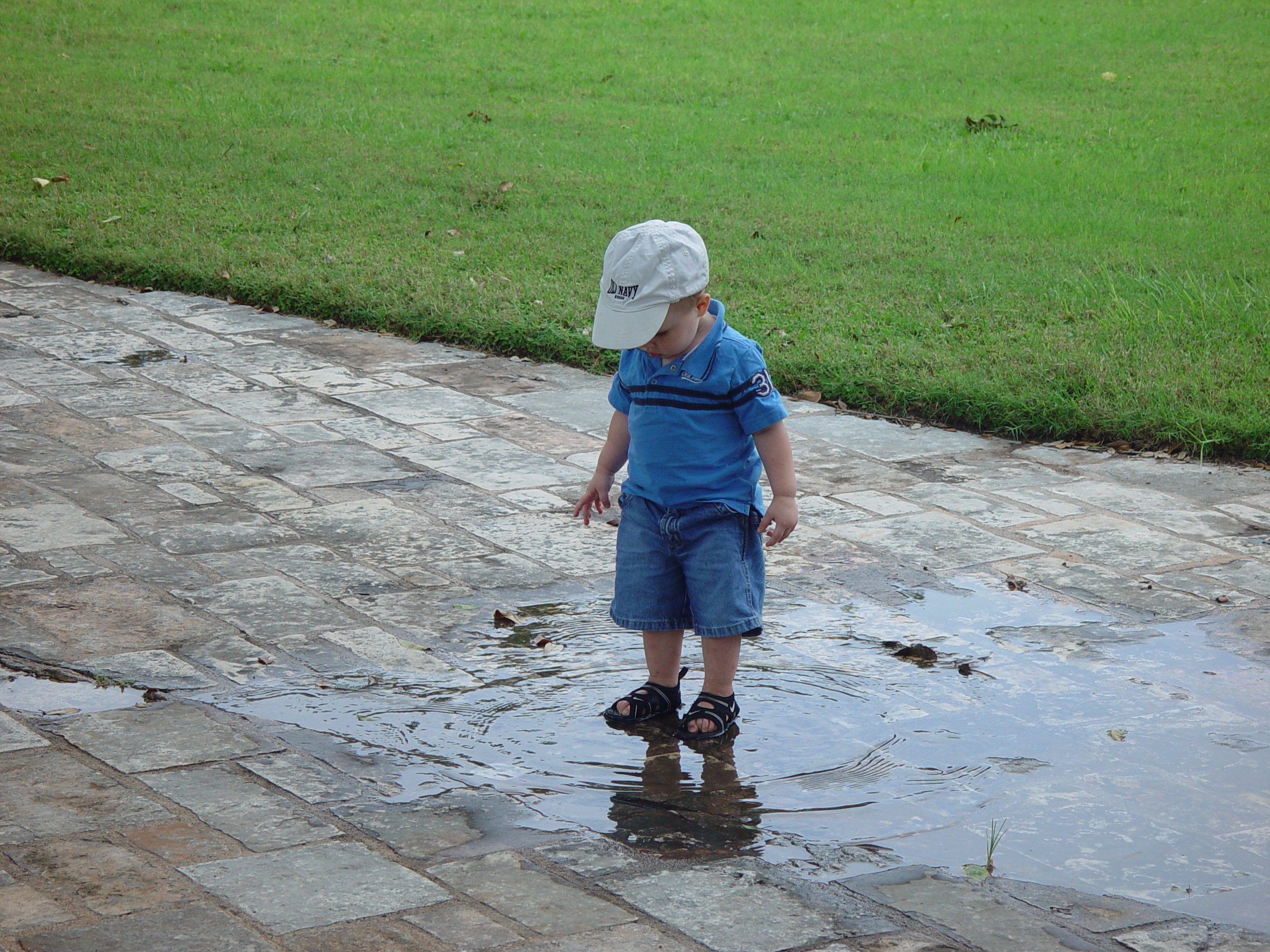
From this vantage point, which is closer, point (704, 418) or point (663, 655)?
point (704, 418)

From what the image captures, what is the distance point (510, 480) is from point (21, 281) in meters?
4.91

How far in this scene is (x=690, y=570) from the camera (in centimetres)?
351

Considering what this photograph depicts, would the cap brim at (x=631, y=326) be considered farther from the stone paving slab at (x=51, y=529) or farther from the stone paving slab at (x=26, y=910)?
the stone paving slab at (x=51, y=529)

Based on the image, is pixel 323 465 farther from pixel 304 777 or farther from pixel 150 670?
pixel 304 777

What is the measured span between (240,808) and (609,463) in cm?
128

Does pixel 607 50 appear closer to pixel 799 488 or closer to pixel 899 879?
pixel 799 488

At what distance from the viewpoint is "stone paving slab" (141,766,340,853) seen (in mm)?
2881

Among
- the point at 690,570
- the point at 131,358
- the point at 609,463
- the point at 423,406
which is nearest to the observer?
the point at 690,570

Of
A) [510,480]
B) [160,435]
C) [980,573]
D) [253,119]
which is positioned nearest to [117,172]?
[253,119]

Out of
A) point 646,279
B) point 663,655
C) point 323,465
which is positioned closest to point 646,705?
point 663,655

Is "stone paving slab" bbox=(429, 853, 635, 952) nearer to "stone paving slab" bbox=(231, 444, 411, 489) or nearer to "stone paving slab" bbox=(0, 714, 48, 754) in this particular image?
"stone paving slab" bbox=(0, 714, 48, 754)

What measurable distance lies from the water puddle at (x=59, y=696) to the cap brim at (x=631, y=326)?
4.88 ft

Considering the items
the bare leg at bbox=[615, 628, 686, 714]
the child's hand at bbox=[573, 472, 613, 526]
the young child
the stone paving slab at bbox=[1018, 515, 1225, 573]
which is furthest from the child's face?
the stone paving slab at bbox=[1018, 515, 1225, 573]

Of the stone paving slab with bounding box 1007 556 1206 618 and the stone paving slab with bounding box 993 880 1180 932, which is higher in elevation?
the stone paving slab with bounding box 1007 556 1206 618
